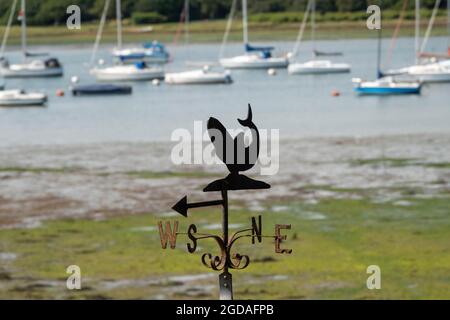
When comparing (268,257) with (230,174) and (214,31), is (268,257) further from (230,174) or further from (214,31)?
(214,31)

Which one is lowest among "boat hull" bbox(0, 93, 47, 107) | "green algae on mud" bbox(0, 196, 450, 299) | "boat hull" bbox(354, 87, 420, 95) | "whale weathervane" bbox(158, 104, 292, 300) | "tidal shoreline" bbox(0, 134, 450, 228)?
"boat hull" bbox(0, 93, 47, 107)

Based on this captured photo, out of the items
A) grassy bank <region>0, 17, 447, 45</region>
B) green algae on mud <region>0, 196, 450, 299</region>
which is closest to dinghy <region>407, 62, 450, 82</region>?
grassy bank <region>0, 17, 447, 45</region>

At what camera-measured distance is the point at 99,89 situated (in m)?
84.8

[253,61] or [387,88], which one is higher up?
[387,88]

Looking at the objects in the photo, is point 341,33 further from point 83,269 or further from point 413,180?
point 83,269

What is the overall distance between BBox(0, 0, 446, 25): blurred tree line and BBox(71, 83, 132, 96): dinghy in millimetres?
25085

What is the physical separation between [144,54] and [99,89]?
2388 cm

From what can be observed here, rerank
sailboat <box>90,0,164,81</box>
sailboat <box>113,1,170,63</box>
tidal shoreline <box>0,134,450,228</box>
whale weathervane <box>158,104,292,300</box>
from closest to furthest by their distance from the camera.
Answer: whale weathervane <box>158,104,292,300</box>, tidal shoreline <box>0,134,450,228</box>, sailboat <box>90,0,164,81</box>, sailboat <box>113,1,170,63</box>

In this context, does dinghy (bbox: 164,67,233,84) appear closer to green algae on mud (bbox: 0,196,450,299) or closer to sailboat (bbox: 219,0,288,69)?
sailboat (bbox: 219,0,288,69)

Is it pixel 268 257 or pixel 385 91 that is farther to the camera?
pixel 385 91

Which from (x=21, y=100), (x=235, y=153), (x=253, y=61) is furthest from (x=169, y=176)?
(x=253, y=61)

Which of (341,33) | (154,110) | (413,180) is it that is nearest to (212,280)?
(413,180)

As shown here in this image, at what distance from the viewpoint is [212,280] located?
22.8m

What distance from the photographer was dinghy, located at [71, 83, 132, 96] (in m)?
84.8
